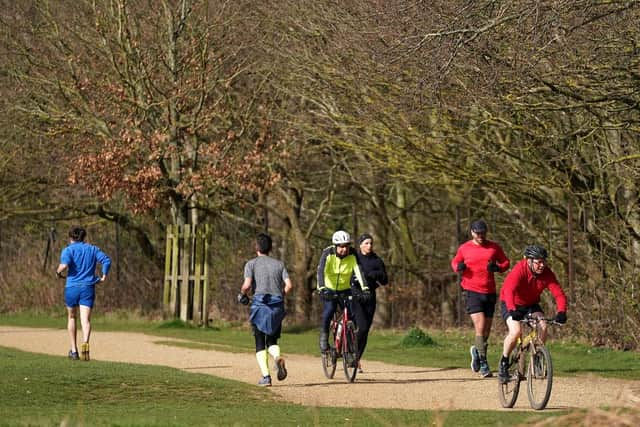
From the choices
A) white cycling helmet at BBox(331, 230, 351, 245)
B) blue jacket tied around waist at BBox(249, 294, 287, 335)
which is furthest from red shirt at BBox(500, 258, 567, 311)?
white cycling helmet at BBox(331, 230, 351, 245)

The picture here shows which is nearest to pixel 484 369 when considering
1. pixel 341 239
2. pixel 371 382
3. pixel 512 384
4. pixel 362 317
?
pixel 371 382

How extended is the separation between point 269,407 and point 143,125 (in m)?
16.7

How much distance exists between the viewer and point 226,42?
95.7 feet

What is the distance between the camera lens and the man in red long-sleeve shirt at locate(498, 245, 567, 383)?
45.6ft

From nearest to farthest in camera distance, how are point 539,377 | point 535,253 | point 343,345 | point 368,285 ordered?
point 539,377 → point 535,253 → point 343,345 → point 368,285

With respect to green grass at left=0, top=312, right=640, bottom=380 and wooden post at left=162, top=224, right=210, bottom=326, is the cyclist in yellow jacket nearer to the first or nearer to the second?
green grass at left=0, top=312, right=640, bottom=380

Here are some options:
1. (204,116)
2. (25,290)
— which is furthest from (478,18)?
(25,290)

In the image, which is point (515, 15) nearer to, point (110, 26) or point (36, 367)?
point (36, 367)

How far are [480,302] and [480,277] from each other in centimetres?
31

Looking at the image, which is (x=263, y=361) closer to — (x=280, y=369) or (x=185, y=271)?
(x=280, y=369)

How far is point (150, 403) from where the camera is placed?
14.3 m

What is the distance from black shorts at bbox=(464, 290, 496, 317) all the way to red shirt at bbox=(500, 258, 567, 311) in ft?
9.67

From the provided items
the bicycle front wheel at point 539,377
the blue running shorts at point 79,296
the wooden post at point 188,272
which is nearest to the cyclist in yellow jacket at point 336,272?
the blue running shorts at point 79,296

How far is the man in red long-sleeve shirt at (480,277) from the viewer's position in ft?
56.6
